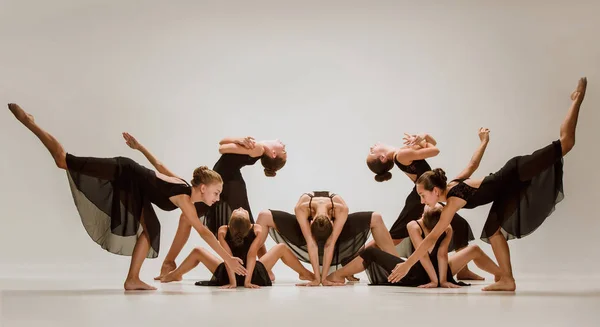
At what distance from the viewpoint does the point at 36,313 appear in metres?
4.05

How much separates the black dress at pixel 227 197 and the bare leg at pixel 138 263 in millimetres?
1319

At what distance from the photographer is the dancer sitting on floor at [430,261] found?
5836 millimetres

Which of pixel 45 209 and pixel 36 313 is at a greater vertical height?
pixel 45 209

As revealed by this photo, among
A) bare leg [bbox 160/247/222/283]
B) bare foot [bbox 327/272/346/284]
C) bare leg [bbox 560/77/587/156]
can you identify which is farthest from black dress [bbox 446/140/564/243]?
bare leg [bbox 160/247/222/283]

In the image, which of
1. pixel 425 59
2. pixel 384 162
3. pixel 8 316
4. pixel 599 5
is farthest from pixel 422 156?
pixel 8 316

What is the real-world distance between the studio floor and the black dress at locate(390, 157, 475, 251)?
3.12 feet

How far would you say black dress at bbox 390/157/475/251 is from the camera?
6695mm

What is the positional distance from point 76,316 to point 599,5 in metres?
6.38

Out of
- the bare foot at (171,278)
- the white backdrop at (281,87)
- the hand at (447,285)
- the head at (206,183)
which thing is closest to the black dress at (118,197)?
the head at (206,183)

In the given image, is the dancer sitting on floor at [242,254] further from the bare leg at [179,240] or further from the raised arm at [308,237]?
the bare leg at [179,240]

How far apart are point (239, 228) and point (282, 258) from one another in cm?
62

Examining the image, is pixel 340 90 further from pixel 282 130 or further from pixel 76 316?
pixel 76 316

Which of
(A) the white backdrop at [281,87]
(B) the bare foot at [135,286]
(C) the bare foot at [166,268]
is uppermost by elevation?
(A) the white backdrop at [281,87]

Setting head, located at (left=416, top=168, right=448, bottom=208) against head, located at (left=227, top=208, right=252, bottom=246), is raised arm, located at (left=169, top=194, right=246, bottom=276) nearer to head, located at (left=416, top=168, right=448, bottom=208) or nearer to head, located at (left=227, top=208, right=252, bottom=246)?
head, located at (left=227, top=208, right=252, bottom=246)
